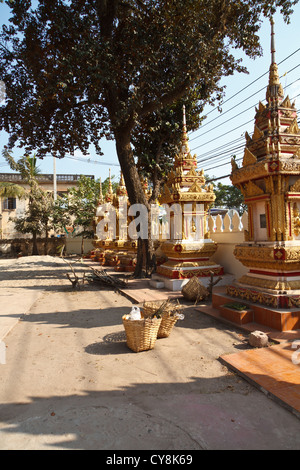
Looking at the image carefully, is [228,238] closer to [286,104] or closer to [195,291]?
[195,291]

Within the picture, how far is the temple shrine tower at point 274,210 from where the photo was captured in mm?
5605

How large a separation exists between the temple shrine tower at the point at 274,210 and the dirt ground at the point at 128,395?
0.90 m

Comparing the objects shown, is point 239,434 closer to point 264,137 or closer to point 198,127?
point 264,137

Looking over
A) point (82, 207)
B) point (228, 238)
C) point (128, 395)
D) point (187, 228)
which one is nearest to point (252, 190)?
point (187, 228)

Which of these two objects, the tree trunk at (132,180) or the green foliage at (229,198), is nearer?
the tree trunk at (132,180)

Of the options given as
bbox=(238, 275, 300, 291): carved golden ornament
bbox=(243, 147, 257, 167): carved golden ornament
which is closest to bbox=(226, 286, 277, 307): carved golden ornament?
bbox=(238, 275, 300, 291): carved golden ornament

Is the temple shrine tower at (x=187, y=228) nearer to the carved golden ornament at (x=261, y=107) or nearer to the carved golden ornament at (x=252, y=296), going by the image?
the carved golden ornament at (x=252, y=296)

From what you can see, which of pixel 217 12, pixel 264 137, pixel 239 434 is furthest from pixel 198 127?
pixel 239 434

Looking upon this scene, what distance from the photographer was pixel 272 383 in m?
3.63

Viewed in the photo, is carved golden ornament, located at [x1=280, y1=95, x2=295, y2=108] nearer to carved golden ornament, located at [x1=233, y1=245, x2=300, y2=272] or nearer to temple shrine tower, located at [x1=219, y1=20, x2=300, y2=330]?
temple shrine tower, located at [x1=219, y1=20, x2=300, y2=330]

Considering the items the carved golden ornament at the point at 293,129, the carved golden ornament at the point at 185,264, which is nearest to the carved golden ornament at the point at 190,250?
the carved golden ornament at the point at 185,264

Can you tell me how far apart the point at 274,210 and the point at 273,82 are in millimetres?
2591

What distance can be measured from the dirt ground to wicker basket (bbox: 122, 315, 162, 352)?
12cm

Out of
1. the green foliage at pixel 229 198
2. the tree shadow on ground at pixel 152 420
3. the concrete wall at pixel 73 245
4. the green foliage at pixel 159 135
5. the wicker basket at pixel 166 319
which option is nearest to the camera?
the tree shadow on ground at pixel 152 420
